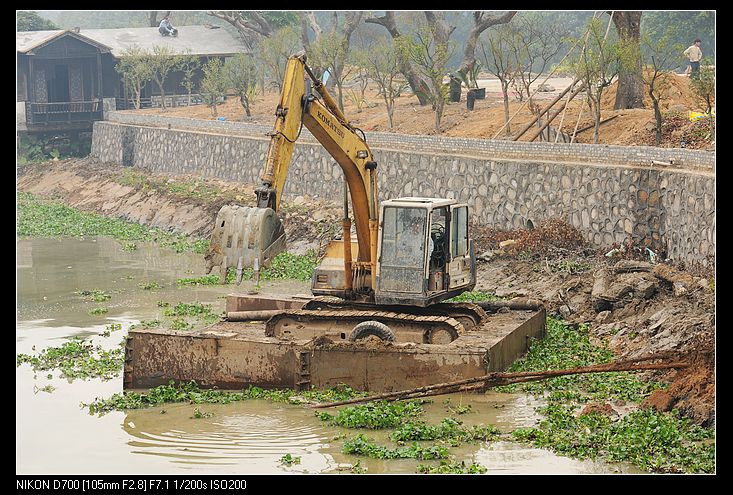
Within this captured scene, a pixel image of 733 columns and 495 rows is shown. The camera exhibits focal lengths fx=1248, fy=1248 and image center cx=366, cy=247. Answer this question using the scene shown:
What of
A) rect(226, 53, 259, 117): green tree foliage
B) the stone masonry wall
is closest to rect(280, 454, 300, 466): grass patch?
the stone masonry wall

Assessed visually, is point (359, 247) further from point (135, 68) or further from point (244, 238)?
point (135, 68)

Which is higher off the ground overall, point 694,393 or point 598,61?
point 598,61

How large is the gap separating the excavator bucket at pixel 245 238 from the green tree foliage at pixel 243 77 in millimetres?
37072

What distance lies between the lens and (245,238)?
1761cm

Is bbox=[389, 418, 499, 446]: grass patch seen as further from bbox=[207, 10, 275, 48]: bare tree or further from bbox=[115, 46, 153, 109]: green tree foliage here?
bbox=[207, 10, 275, 48]: bare tree

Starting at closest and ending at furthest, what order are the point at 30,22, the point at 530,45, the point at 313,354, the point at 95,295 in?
the point at 313,354
the point at 95,295
the point at 530,45
the point at 30,22

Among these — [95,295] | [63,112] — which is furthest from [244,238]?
[63,112]

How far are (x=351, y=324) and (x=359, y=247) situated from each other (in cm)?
154

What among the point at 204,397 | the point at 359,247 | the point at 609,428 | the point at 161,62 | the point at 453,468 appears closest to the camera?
the point at 453,468

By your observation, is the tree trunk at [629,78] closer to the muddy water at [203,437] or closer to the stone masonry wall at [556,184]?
the stone masonry wall at [556,184]

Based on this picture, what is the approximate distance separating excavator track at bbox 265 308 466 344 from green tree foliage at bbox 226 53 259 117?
3525cm

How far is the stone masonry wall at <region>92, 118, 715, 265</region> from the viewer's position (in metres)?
24.7

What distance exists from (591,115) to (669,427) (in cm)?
2052

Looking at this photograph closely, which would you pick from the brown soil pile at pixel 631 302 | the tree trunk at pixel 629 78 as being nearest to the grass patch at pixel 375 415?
the brown soil pile at pixel 631 302
